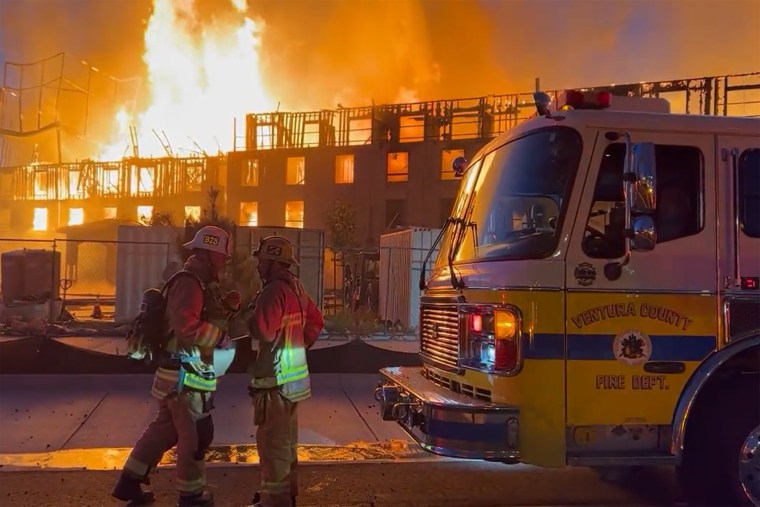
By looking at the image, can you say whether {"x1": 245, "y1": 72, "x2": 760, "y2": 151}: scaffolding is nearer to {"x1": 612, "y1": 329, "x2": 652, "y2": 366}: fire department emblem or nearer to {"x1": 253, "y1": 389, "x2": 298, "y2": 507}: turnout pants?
{"x1": 612, "y1": 329, "x2": 652, "y2": 366}: fire department emblem

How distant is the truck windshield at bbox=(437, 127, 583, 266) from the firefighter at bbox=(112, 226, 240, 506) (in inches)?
65.5

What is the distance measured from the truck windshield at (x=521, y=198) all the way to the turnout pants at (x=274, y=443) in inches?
61.3

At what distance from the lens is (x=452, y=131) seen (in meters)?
34.9

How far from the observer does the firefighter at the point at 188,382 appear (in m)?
4.18

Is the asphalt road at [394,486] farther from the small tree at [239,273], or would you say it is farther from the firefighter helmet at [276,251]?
the small tree at [239,273]

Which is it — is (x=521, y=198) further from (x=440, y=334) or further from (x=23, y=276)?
(x=23, y=276)

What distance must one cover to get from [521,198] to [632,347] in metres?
1.11

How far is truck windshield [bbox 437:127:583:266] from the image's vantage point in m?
3.95

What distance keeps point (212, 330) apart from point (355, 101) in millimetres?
48574

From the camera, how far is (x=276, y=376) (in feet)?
13.5

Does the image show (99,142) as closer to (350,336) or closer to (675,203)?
(350,336)

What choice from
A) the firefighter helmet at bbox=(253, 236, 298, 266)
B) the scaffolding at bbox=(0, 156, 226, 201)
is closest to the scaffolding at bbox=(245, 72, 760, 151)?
the scaffolding at bbox=(0, 156, 226, 201)

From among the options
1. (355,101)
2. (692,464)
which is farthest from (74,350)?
(355,101)

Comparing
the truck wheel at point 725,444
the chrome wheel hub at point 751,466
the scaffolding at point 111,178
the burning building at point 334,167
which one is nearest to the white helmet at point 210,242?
the truck wheel at point 725,444
